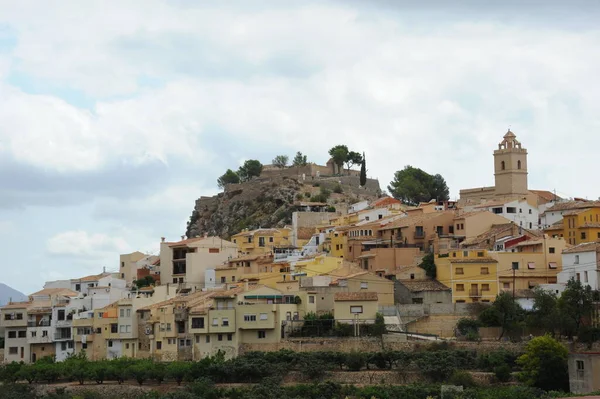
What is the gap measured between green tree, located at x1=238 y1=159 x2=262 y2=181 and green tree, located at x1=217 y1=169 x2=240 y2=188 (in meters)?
0.92

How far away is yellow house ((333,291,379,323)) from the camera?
58.6 meters

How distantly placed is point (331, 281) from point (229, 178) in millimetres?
57961

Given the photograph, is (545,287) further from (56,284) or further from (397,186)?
(397,186)

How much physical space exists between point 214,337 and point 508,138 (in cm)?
3335

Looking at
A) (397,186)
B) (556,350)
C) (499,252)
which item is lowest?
(556,350)

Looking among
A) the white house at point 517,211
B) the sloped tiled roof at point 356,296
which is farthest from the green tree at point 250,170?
the sloped tiled roof at point 356,296

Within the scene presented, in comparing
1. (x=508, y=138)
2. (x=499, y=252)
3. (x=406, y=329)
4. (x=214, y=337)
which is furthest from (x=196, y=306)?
(x=508, y=138)

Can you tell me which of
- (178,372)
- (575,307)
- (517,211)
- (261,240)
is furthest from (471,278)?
(261,240)

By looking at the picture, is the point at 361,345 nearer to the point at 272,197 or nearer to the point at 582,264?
the point at 582,264

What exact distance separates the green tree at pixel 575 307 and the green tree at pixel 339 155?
57102 mm

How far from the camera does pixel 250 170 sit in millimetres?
116500

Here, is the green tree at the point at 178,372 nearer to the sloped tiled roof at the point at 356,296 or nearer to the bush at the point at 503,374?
the sloped tiled roof at the point at 356,296

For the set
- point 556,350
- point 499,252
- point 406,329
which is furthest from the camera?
point 499,252

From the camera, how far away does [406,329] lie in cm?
5841
